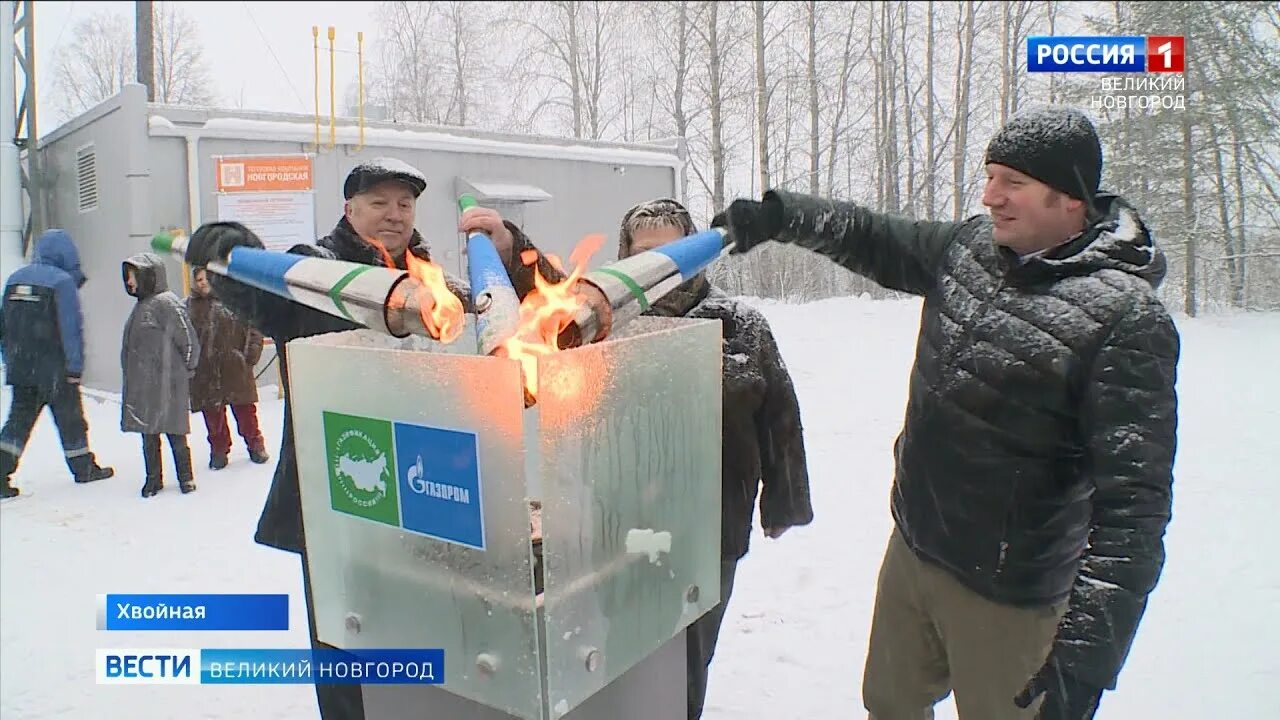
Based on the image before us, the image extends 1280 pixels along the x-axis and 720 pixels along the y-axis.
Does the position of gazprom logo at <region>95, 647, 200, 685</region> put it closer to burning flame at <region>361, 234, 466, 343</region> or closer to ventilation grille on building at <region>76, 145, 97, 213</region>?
burning flame at <region>361, 234, 466, 343</region>

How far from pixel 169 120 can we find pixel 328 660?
7447mm

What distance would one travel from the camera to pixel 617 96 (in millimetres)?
4375

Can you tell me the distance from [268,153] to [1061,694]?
8047 millimetres

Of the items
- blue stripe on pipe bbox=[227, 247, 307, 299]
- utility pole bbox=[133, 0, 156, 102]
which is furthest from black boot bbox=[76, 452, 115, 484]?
utility pole bbox=[133, 0, 156, 102]

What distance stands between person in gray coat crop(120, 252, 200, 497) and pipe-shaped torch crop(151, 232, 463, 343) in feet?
15.5

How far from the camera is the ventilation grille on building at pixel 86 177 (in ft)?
26.1

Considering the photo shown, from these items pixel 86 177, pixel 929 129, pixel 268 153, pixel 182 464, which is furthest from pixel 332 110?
pixel 929 129

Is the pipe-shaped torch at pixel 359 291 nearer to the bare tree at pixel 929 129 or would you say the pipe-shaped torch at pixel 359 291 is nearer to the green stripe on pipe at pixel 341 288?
the green stripe on pipe at pixel 341 288

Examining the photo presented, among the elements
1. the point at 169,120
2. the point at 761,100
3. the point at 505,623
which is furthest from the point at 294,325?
the point at 169,120

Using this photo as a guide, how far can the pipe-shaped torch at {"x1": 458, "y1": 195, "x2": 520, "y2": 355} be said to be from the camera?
1104mm

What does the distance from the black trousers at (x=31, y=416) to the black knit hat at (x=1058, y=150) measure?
594cm

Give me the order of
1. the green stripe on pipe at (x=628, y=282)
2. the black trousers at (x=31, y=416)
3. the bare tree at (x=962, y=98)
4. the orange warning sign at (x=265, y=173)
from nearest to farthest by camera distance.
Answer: the green stripe on pipe at (x=628, y=282)
the black trousers at (x=31, y=416)
the orange warning sign at (x=265, y=173)
the bare tree at (x=962, y=98)

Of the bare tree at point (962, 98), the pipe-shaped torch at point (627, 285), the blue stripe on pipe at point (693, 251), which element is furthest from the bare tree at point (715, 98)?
the bare tree at point (962, 98)

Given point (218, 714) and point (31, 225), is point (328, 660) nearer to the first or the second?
point (218, 714)
